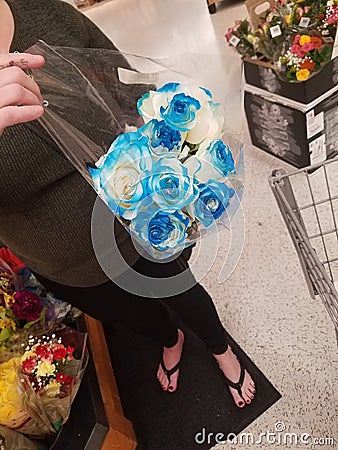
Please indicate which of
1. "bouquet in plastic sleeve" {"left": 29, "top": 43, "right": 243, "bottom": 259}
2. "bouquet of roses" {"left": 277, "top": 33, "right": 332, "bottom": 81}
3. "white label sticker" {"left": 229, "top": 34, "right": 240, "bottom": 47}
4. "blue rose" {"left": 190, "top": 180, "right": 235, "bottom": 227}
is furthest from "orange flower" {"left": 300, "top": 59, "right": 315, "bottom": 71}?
"blue rose" {"left": 190, "top": 180, "right": 235, "bottom": 227}

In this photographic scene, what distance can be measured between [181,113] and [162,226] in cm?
15

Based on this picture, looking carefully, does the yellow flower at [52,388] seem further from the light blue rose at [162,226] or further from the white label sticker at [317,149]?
the white label sticker at [317,149]

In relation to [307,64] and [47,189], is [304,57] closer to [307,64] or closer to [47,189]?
[307,64]

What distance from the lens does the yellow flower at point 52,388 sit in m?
1.17

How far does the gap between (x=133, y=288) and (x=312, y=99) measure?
964 mm

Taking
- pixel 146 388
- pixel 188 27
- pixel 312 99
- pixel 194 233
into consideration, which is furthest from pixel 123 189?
pixel 188 27

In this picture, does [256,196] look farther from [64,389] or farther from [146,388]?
[64,389]

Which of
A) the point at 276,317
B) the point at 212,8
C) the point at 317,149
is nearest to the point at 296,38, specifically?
the point at 317,149

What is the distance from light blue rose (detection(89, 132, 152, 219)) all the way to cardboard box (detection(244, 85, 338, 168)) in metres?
1.04

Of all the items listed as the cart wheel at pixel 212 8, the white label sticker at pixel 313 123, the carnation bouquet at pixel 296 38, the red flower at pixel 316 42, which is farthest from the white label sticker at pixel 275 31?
the cart wheel at pixel 212 8

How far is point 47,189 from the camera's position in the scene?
0.93 meters

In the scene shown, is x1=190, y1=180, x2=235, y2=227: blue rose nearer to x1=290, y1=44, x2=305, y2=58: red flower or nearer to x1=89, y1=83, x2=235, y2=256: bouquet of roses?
x1=89, y1=83, x2=235, y2=256: bouquet of roses

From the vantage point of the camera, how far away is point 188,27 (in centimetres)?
286

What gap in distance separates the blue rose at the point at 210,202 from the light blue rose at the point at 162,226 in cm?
2
